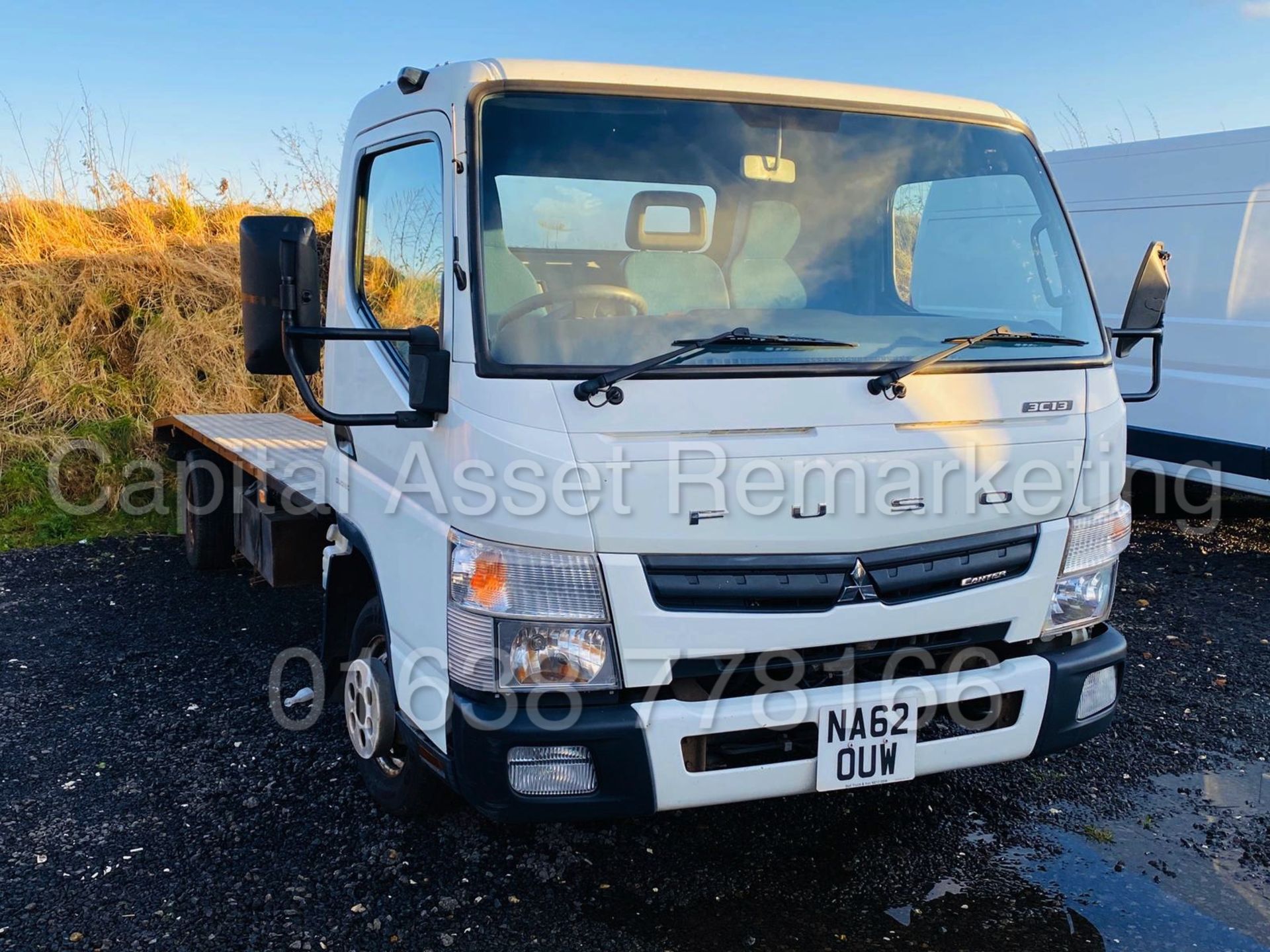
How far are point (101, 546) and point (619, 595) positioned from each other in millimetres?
6009

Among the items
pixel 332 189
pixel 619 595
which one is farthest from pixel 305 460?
pixel 332 189

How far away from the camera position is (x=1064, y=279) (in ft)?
11.0

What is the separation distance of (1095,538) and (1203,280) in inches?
174

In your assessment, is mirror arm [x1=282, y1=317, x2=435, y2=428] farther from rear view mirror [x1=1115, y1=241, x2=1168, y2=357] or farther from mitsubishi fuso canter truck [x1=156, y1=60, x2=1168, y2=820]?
rear view mirror [x1=1115, y1=241, x2=1168, y2=357]

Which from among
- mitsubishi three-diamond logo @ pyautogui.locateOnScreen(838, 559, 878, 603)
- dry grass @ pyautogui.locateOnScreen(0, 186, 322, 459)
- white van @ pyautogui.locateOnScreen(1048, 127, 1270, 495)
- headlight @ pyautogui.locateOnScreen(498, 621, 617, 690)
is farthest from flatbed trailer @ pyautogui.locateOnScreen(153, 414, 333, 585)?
white van @ pyautogui.locateOnScreen(1048, 127, 1270, 495)

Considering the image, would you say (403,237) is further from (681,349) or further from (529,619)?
(529,619)

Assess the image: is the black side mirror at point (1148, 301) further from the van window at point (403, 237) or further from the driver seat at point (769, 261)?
the van window at point (403, 237)

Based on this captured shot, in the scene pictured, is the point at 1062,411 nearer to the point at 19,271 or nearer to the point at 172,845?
the point at 172,845

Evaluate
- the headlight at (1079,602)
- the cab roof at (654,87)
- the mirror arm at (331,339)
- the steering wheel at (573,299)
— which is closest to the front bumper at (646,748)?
the headlight at (1079,602)

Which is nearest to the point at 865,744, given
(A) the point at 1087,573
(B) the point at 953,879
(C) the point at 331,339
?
(B) the point at 953,879

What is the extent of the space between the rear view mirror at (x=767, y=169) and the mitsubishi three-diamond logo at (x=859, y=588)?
1157 mm

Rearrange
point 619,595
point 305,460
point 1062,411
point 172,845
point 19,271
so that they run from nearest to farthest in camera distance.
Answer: point 619,595
point 1062,411
point 172,845
point 305,460
point 19,271

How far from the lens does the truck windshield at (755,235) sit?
2787 mm

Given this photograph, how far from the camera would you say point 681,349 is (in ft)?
8.80
